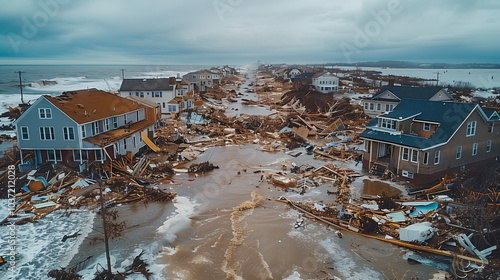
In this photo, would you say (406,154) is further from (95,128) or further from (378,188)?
(95,128)

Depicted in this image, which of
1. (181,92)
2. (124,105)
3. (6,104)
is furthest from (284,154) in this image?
(6,104)

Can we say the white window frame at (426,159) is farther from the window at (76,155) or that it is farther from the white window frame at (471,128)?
the window at (76,155)

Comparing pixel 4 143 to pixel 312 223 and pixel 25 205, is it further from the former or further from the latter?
pixel 312 223

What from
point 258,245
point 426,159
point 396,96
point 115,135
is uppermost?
point 396,96

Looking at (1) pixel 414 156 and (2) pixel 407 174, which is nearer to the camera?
(1) pixel 414 156

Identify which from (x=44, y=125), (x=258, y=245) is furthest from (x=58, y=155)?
(x=258, y=245)

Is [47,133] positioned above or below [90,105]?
below

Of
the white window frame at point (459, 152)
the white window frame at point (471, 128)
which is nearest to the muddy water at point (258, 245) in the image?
the white window frame at point (459, 152)
